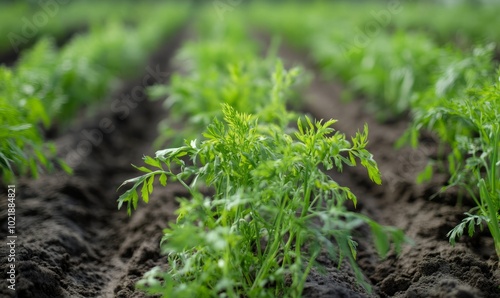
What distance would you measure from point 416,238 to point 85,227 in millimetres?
2415

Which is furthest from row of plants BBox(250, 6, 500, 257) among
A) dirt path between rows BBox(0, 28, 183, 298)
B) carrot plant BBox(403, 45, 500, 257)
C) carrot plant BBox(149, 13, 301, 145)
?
dirt path between rows BBox(0, 28, 183, 298)

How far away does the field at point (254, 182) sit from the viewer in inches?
82.7

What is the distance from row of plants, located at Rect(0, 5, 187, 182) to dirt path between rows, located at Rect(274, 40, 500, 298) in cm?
201

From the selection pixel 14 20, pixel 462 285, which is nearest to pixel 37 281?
pixel 462 285

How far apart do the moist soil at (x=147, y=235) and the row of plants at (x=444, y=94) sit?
0.68ft

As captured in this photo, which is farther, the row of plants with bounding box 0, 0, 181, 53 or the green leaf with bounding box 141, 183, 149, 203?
the row of plants with bounding box 0, 0, 181, 53

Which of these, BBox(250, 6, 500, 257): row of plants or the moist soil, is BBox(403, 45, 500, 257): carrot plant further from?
the moist soil

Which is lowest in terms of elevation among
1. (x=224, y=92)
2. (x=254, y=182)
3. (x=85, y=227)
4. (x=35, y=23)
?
(x=254, y=182)

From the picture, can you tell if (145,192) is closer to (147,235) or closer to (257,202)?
(257,202)

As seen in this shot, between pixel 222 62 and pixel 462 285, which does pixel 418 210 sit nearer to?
pixel 462 285

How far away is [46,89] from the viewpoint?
4328mm

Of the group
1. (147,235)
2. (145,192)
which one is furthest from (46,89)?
(145,192)

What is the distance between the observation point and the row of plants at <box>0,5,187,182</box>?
2938mm

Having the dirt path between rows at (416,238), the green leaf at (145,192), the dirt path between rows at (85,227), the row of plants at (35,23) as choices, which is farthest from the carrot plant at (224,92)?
the row of plants at (35,23)
